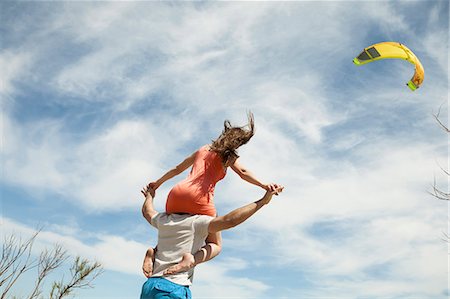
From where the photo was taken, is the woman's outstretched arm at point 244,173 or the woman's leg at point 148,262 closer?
the woman's leg at point 148,262

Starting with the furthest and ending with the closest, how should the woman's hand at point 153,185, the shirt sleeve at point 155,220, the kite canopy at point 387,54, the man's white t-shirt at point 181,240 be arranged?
the kite canopy at point 387,54 → the woman's hand at point 153,185 → the shirt sleeve at point 155,220 → the man's white t-shirt at point 181,240

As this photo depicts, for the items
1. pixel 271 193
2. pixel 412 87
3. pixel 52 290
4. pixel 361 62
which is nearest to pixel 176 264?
→ pixel 271 193

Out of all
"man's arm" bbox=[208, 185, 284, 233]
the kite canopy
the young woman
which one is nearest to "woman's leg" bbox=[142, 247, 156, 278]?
the young woman

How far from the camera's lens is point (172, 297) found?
2.62 m

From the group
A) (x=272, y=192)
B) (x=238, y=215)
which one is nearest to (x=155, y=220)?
(x=238, y=215)

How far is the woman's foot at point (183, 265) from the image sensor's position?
2.68m

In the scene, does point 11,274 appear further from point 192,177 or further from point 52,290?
point 192,177

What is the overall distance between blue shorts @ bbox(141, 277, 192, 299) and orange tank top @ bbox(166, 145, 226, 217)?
478 mm

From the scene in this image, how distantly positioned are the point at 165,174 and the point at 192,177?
42 cm

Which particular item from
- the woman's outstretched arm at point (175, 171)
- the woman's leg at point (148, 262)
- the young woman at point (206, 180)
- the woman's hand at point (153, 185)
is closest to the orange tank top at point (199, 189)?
the young woman at point (206, 180)

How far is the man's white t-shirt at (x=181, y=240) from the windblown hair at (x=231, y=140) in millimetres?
502

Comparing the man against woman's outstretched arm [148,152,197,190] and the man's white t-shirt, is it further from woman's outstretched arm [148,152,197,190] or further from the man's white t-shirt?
woman's outstretched arm [148,152,197,190]

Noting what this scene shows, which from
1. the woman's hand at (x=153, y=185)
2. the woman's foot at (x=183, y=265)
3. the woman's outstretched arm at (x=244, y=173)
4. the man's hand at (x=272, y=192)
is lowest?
the woman's foot at (x=183, y=265)

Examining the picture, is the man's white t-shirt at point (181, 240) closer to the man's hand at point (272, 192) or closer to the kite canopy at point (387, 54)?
the man's hand at point (272, 192)
